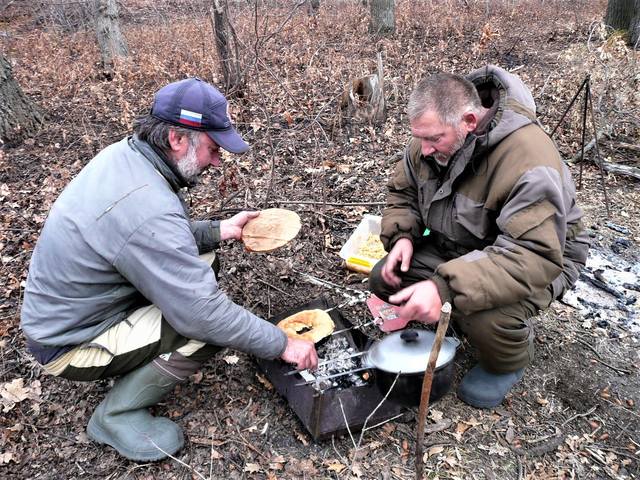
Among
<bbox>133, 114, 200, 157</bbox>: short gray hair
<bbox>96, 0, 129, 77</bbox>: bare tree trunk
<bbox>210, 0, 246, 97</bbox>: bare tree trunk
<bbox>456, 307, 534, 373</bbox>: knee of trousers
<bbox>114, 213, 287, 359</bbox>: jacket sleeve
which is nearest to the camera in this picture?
<bbox>114, 213, 287, 359</bbox>: jacket sleeve

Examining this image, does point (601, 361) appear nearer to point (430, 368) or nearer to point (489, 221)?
point (489, 221)

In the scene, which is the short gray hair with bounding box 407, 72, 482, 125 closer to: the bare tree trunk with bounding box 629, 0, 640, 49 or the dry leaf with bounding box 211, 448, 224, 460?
the dry leaf with bounding box 211, 448, 224, 460

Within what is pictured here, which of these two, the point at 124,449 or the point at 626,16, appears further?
the point at 626,16

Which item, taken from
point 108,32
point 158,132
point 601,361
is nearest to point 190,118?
point 158,132

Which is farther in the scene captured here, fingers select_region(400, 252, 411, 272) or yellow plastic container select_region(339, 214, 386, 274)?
yellow plastic container select_region(339, 214, 386, 274)

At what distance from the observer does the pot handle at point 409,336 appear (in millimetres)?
2477

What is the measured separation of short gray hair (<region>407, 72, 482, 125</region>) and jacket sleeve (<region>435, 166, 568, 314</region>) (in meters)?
0.52

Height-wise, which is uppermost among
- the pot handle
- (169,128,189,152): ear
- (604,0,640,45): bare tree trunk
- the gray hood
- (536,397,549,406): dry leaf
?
(604,0,640,45): bare tree trunk

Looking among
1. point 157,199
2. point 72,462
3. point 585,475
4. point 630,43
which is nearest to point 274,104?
point 157,199

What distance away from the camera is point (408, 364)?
2398 millimetres

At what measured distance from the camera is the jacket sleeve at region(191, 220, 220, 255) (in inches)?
122

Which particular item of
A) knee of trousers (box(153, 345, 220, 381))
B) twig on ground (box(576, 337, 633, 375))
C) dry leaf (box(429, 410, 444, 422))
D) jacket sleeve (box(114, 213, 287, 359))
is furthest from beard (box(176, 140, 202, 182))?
twig on ground (box(576, 337, 633, 375))

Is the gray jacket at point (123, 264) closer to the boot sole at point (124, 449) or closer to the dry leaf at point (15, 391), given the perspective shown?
the boot sole at point (124, 449)

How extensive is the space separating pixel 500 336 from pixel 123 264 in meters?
2.02
